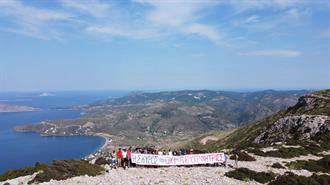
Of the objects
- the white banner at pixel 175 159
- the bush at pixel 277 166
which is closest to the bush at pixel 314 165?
the bush at pixel 277 166

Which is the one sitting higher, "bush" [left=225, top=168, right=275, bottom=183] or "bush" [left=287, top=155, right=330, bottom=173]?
"bush" [left=225, top=168, right=275, bottom=183]

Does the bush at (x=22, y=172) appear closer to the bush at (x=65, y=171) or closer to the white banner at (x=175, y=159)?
the bush at (x=65, y=171)

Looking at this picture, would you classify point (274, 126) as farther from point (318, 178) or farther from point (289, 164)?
Answer: point (318, 178)

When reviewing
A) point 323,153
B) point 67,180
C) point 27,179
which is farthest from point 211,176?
point 323,153

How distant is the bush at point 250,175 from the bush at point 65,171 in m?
10.9

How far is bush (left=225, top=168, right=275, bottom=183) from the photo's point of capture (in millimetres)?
29828

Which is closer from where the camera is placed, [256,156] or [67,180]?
[67,180]

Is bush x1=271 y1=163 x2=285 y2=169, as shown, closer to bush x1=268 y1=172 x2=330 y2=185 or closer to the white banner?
the white banner

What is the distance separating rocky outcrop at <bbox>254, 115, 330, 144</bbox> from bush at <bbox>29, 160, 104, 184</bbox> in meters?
44.1

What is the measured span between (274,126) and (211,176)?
57954 mm

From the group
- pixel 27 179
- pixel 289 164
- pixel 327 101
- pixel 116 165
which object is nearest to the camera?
pixel 27 179

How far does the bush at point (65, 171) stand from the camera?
28672 millimetres

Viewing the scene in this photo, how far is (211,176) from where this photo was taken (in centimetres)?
2950

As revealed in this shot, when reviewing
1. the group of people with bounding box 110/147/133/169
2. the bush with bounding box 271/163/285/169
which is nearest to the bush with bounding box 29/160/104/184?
the group of people with bounding box 110/147/133/169
